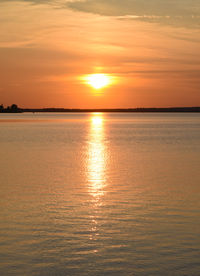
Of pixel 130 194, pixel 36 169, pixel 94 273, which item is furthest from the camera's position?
pixel 36 169

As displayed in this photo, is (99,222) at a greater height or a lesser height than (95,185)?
lesser

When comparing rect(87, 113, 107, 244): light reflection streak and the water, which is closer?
the water

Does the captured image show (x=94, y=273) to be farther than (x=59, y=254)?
No

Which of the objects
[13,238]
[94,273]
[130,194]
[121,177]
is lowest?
[94,273]

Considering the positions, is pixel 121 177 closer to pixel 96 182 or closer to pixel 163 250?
pixel 96 182

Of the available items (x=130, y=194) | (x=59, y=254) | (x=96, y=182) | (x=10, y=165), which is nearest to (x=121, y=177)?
(x=96, y=182)

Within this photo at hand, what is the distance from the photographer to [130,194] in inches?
829

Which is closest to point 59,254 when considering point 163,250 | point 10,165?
point 163,250

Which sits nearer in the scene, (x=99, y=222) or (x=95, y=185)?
(x=99, y=222)

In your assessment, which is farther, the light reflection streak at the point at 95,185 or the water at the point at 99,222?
the light reflection streak at the point at 95,185

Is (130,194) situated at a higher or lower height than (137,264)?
higher

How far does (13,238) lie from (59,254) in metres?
2.14

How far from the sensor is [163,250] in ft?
40.7

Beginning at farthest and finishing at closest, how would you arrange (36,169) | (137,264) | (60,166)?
(60,166)
(36,169)
(137,264)
